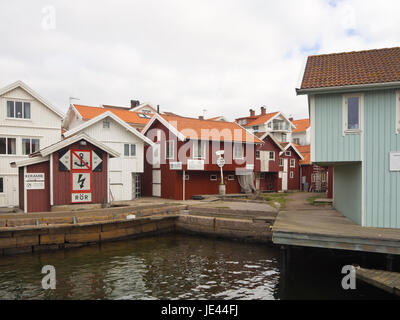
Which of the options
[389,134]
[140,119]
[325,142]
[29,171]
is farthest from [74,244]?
[140,119]

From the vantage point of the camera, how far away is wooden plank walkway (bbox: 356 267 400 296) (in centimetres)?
843

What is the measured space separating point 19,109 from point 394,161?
22.8 meters

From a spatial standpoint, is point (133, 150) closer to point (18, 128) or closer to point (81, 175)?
point (81, 175)

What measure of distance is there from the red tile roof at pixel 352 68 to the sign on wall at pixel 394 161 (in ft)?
8.76

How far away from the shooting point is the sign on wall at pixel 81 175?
18984 millimetres

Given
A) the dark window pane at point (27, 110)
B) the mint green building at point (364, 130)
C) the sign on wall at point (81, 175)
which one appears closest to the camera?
the mint green building at point (364, 130)

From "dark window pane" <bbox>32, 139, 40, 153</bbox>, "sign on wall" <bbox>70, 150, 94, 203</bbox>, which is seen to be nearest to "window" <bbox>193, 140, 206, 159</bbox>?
"sign on wall" <bbox>70, 150, 94, 203</bbox>

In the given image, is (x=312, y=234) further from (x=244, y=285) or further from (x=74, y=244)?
(x=74, y=244)

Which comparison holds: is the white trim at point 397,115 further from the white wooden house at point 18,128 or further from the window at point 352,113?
the white wooden house at point 18,128

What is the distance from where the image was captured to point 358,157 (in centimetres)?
1214

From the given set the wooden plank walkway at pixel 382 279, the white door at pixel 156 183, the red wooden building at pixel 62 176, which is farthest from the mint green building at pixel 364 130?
the white door at pixel 156 183

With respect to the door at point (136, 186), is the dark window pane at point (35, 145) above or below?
above

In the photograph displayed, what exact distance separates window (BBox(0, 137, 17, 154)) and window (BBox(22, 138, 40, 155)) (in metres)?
0.56

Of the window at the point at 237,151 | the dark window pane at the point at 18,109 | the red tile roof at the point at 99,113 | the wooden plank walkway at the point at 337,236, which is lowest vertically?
the wooden plank walkway at the point at 337,236
